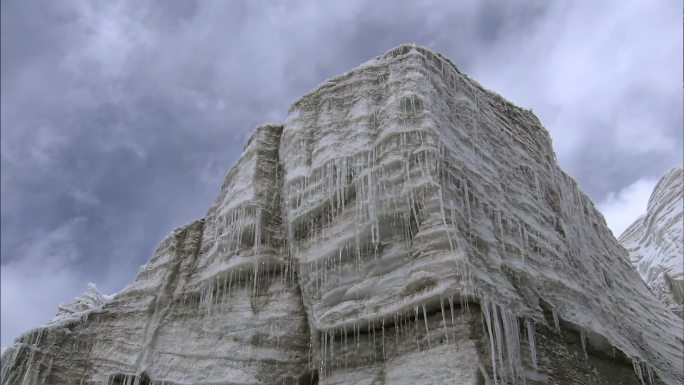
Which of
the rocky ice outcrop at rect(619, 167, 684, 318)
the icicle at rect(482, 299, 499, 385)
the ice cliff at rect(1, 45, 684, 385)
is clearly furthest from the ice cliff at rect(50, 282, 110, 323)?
the rocky ice outcrop at rect(619, 167, 684, 318)

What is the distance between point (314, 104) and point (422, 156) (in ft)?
13.7

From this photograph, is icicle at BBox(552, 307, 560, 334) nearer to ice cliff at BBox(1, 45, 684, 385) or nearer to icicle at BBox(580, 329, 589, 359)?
ice cliff at BBox(1, 45, 684, 385)

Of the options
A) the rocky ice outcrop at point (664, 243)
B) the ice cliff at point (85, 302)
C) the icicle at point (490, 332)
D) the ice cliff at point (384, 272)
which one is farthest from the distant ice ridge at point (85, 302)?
the rocky ice outcrop at point (664, 243)

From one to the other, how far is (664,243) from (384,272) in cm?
2099

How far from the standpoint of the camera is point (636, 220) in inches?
1389

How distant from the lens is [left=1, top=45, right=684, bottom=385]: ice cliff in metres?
10.8

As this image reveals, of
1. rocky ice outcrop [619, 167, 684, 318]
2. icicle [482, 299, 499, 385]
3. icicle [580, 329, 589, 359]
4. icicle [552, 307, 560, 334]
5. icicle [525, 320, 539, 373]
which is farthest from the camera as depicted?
rocky ice outcrop [619, 167, 684, 318]

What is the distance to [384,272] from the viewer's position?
11617 millimetres

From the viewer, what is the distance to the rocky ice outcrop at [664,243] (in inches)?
992

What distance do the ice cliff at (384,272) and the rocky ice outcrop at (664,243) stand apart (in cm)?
803

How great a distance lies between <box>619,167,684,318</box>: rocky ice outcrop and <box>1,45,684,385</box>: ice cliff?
8025 millimetres

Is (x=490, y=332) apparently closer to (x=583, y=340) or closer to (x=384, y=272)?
(x=384, y=272)

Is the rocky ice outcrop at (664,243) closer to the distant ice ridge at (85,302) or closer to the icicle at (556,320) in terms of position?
the icicle at (556,320)

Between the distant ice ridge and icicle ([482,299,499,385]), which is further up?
the distant ice ridge
